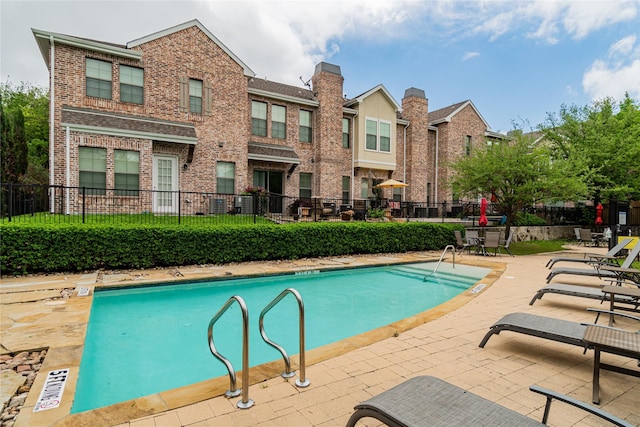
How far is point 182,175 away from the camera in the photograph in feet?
52.4

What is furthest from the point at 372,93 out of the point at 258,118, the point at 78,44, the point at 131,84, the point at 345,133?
the point at 78,44

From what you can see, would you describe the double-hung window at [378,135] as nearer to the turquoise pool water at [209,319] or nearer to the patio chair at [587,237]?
the patio chair at [587,237]

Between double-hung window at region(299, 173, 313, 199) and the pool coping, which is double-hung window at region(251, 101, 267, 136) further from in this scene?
the pool coping

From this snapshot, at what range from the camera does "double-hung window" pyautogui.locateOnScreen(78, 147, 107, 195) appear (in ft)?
44.5

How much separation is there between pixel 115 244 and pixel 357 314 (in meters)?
6.93

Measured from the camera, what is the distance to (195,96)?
54.0ft

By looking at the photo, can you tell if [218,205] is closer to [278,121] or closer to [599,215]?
[278,121]

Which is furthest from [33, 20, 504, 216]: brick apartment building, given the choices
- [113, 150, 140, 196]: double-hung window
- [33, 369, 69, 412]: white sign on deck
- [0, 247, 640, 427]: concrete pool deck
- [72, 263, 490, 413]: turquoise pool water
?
[33, 369, 69, 412]: white sign on deck

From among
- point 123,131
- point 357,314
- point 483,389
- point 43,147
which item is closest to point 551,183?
point 357,314

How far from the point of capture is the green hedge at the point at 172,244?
8.42 metres

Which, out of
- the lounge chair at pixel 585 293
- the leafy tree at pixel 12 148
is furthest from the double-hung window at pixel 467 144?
the leafy tree at pixel 12 148

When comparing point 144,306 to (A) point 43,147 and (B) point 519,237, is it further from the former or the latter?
(A) point 43,147

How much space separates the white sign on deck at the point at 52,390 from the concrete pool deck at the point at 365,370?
6cm

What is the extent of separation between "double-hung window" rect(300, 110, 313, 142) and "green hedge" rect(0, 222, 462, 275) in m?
8.48
